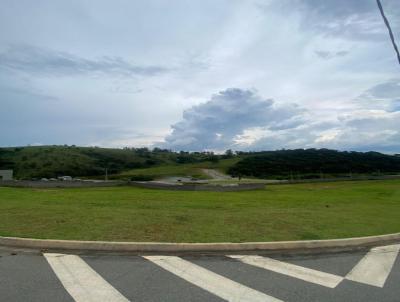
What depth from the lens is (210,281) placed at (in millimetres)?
6035

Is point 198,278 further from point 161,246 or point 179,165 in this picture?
point 179,165

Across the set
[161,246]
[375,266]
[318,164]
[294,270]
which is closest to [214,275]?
[294,270]

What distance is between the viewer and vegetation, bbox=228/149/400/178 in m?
119

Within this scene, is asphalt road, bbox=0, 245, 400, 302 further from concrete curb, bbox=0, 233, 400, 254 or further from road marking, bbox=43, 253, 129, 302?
concrete curb, bbox=0, 233, 400, 254

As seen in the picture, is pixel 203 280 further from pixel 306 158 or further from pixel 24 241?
pixel 306 158

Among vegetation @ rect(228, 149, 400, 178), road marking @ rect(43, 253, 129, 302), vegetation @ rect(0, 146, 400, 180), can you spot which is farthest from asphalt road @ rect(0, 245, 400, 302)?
vegetation @ rect(228, 149, 400, 178)

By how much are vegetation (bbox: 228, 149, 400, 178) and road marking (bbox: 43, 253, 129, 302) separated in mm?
106552

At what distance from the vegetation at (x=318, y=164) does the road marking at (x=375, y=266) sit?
343 feet

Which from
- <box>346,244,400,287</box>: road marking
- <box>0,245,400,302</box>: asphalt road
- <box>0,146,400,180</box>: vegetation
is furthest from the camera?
<box>0,146,400,180</box>: vegetation

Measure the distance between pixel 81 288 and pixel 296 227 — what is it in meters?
5.77

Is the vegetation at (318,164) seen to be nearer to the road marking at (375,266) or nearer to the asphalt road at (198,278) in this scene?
the road marking at (375,266)

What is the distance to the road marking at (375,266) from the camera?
6312 millimetres

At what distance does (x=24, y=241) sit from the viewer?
26.8 feet

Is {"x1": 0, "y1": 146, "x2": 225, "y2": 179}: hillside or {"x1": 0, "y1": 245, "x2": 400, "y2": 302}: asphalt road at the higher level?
{"x1": 0, "y1": 146, "x2": 225, "y2": 179}: hillside
